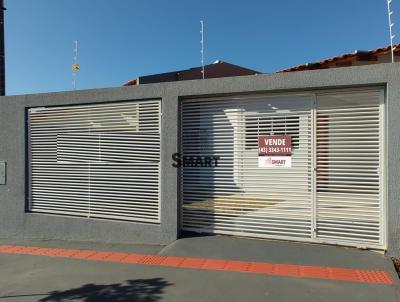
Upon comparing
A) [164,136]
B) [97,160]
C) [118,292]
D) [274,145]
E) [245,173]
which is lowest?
[118,292]

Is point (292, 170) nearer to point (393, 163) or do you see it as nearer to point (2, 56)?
point (393, 163)

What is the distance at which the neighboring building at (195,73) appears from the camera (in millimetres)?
16434

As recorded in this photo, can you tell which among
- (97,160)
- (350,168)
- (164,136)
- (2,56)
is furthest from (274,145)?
(2,56)

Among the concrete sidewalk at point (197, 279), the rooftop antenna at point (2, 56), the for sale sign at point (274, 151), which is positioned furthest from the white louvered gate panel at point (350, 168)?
the rooftop antenna at point (2, 56)

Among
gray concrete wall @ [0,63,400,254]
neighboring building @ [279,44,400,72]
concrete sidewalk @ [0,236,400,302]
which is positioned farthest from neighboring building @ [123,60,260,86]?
concrete sidewalk @ [0,236,400,302]

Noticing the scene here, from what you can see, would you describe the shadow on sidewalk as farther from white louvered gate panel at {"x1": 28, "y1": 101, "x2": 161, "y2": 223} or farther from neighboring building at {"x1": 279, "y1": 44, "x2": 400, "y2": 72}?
neighboring building at {"x1": 279, "y1": 44, "x2": 400, "y2": 72}

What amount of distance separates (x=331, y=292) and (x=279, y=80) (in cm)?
334

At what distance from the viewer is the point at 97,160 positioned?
7.61 meters

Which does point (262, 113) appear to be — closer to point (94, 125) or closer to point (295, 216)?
point (295, 216)

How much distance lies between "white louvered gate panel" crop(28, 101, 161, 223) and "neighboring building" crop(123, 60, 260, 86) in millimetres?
8051

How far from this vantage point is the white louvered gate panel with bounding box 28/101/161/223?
7160 millimetres

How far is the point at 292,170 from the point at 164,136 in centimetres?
237

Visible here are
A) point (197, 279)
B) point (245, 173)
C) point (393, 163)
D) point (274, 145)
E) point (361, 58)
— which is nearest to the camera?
point (197, 279)

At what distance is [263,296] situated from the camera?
4.51 meters
